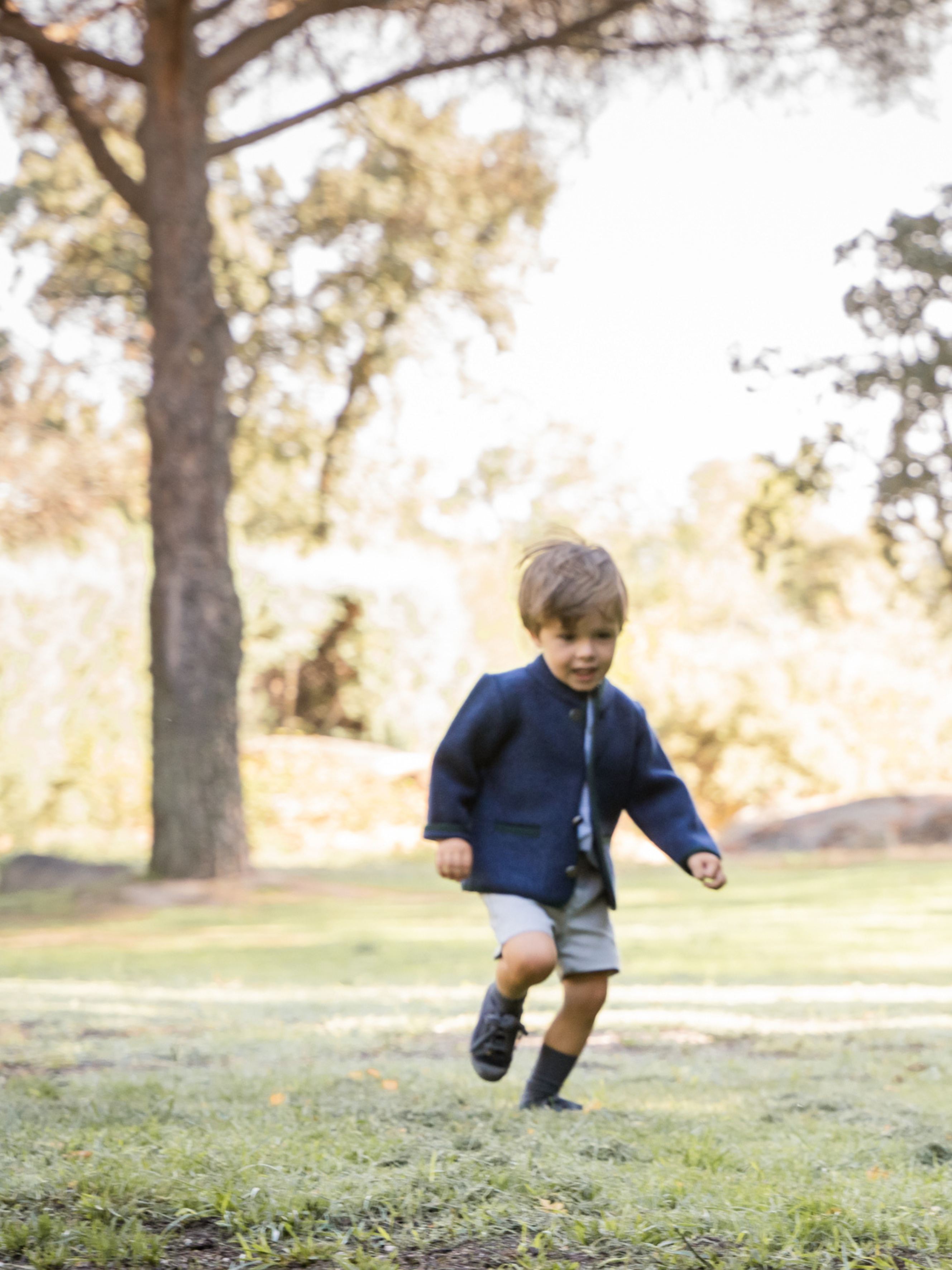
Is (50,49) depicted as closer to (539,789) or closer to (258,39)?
(258,39)

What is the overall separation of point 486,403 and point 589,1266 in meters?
23.2

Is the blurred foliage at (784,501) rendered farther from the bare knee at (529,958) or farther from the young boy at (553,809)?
the bare knee at (529,958)

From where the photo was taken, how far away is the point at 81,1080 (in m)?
3.75

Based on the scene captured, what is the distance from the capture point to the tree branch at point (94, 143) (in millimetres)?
14594

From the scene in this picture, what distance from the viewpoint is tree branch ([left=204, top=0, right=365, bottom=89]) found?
14391mm

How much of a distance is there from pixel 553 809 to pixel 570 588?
0.56 m

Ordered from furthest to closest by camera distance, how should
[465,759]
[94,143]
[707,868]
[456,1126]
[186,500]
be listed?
[94,143] < [186,500] < [465,759] < [707,868] < [456,1126]

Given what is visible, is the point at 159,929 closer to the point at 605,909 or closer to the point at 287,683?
the point at 605,909

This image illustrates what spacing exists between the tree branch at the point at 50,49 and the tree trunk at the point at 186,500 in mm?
356

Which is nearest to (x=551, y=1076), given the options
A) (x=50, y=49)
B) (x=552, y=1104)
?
(x=552, y=1104)

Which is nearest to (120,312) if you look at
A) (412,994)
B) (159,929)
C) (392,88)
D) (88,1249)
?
(392,88)

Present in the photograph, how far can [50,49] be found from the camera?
45.8 ft

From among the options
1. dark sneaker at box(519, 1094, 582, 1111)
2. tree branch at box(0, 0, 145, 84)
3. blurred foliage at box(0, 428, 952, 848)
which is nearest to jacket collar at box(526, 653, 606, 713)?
dark sneaker at box(519, 1094, 582, 1111)

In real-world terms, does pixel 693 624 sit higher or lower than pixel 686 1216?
higher
